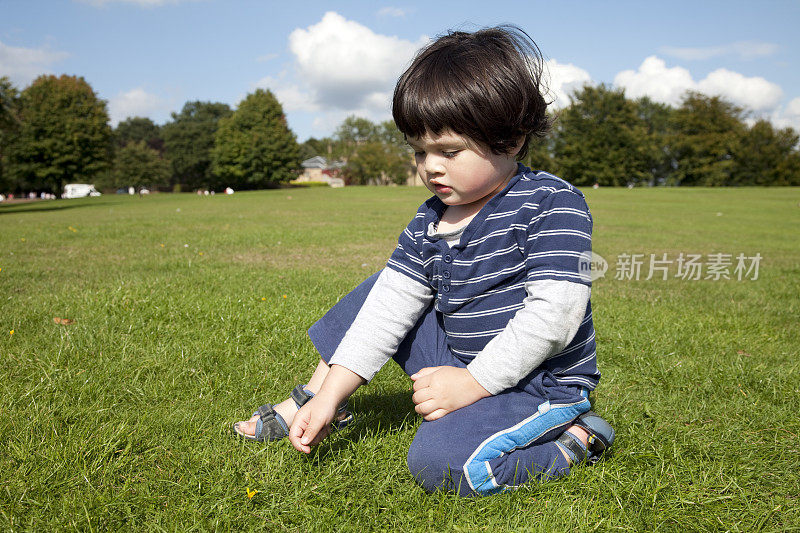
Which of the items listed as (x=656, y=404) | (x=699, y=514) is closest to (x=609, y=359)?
(x=656, y=404)

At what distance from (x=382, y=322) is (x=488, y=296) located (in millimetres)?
411

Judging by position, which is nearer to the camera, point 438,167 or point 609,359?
point 438,167

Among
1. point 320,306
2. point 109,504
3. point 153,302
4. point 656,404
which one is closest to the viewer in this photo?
point 109,504

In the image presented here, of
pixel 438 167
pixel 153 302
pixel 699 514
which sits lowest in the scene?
pixel 699 514

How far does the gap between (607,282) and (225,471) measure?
513cm

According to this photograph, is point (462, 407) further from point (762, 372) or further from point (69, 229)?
point (69, 229)

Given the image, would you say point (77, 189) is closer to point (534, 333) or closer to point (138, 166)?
point (138, 166)

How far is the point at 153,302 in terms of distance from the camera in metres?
3.87

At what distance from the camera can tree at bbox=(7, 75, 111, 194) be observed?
4122cm

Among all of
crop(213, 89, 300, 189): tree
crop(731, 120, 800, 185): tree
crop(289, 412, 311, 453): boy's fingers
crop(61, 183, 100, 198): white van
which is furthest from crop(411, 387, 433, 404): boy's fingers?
crop(61, 183, 100, 198): white van

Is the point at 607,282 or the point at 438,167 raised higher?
the point at 438,167

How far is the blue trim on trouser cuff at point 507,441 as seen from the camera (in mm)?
1843

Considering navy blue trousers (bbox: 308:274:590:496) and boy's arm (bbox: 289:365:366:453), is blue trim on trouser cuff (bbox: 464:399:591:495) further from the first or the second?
boy's arm (bbox: 289:365:366:453)

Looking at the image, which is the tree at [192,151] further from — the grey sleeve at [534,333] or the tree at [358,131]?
the grey sleeve at [534,333]
